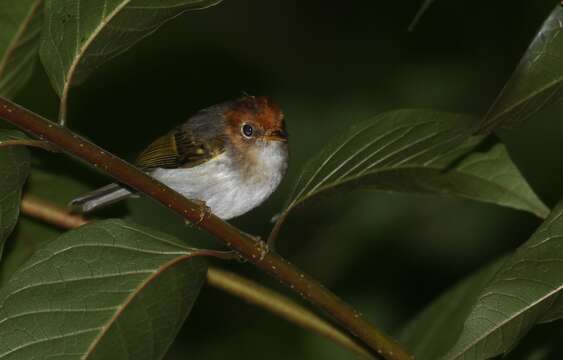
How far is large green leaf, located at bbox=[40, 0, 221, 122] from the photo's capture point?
238 cm

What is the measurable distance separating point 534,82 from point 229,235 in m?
0.82

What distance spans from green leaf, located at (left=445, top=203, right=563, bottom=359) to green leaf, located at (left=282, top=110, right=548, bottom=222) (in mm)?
508

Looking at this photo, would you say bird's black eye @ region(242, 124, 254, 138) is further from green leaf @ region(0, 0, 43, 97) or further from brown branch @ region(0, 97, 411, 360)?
brown branch @ region(0, 97, 411, 360)

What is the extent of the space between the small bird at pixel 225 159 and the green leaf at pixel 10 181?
1.34 m

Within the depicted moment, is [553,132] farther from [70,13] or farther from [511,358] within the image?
[70,13]

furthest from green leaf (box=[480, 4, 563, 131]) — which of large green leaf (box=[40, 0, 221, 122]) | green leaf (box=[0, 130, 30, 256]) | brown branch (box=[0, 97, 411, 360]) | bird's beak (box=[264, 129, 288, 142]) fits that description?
bird's beak (box=[264, 129, 288, 142])

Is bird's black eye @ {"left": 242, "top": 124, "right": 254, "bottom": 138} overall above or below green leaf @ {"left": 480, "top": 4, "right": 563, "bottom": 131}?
below

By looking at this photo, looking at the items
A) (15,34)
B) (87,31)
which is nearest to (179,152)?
(15,34)

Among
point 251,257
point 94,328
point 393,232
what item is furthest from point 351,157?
point 393,232

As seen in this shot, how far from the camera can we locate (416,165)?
2619mm

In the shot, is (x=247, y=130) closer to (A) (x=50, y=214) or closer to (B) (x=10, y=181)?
(A) (x=50, y=214)

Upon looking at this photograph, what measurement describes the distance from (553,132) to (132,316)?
11.4 ft

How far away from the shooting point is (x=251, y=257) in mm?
2268

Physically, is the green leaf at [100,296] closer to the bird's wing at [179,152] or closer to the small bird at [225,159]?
the small bird at [225,159]
